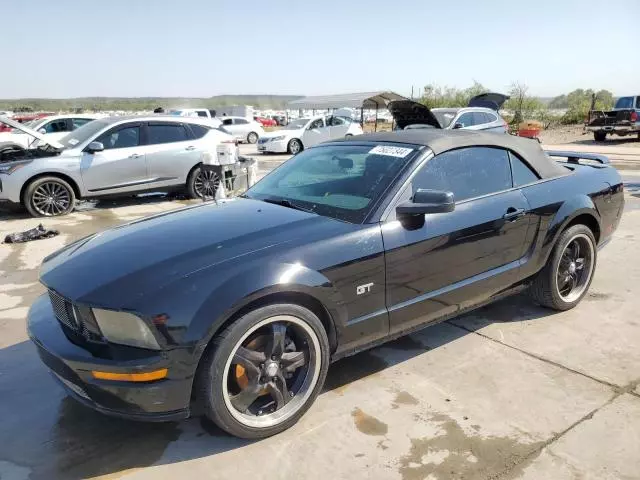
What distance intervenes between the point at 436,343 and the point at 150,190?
6.64m

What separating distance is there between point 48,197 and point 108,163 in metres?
1.08

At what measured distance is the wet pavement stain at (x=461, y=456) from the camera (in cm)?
235

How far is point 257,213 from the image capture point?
3229 mm

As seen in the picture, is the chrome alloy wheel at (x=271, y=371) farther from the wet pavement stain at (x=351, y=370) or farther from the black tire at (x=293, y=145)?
the black tire at (x=293, y=145)

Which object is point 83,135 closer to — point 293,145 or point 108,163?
point 108,163

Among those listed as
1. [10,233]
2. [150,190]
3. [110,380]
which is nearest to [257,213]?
[110,380]

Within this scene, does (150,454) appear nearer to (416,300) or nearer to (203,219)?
(203,219)

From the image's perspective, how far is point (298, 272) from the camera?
258cm

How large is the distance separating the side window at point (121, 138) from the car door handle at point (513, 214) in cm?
696

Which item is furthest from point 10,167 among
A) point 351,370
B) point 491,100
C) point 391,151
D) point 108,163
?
point 491,100

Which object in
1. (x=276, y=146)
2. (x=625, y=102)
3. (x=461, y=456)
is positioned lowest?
(x=461, y=456)

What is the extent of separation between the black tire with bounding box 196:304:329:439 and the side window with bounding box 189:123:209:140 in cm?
737

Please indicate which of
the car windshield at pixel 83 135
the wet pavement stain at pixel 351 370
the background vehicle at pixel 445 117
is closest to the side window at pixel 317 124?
the background vehicle at pixel 445 117

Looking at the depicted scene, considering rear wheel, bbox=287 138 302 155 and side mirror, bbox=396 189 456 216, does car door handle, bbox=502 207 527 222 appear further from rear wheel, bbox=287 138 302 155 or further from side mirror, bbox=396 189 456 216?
rear wheel, bbox=287 138 302 155
